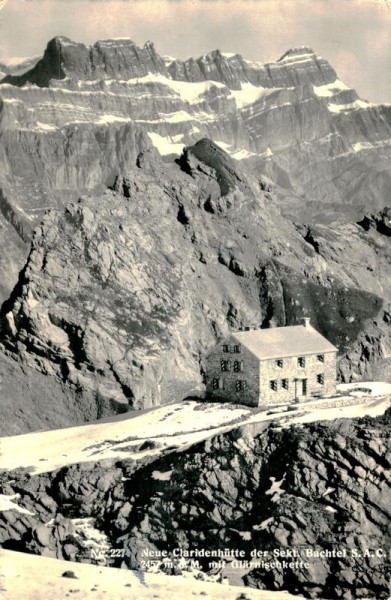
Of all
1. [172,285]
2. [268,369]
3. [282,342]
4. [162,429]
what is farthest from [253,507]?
[172,285]

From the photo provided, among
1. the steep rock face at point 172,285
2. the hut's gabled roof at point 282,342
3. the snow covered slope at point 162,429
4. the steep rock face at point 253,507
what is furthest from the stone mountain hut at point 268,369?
the steep rock face at point 172,285

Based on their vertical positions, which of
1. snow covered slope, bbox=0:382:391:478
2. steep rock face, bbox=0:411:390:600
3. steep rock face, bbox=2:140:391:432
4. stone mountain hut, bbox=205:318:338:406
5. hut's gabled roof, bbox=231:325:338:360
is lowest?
steep rock face, bbox=0:411:390:600

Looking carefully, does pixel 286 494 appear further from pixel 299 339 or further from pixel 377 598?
pixel 299 339

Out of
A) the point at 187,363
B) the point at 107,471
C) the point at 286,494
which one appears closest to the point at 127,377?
the point at 187,363

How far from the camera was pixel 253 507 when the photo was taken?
2724 inches

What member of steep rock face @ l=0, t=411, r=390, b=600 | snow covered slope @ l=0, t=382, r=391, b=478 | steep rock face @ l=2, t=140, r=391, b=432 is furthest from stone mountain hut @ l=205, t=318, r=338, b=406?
steep rock face @ l=2, t=140, r=391, b=432

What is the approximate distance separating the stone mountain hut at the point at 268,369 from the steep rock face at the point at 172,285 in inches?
621

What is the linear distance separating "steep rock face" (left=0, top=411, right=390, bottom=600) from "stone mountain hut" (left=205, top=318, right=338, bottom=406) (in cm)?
1117

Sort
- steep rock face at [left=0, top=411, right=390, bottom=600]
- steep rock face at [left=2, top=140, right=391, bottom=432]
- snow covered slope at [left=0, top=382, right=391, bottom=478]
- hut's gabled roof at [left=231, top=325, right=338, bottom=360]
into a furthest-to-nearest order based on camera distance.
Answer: steep rock face at [left=2, top=140, right=391, bottom=432], hut's gabled roof at [left=231, top=325, right=338, bottom=360], snow covered slope at [left=0, top=382, right=391, bottom=478], steep rock face at [left=0, top=411, right=390, bottom=600]

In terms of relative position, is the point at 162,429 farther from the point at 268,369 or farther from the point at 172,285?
the point at 172,285

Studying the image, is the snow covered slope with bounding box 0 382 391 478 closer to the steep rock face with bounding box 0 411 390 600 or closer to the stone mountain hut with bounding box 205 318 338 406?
the stone mountain hut with bounding box 205 318 338 406

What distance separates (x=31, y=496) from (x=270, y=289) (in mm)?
47106

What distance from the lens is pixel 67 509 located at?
244 feet

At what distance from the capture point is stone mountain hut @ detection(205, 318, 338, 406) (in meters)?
84.4
